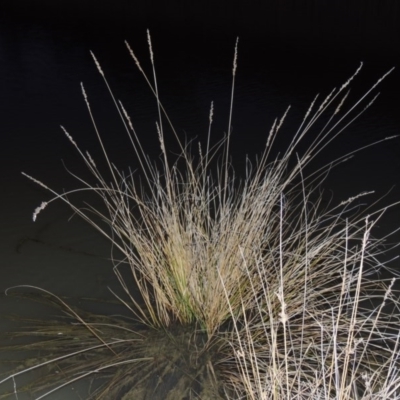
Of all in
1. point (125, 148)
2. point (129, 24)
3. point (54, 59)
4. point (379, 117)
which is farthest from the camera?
point (129, 24)

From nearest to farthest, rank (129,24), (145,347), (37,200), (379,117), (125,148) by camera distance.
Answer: (145,347) < (37,200) < (125,148) < (379,117) < (129,24)

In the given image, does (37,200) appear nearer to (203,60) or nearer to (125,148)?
(125,148)

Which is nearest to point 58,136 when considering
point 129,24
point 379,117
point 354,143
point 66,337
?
point 354,143

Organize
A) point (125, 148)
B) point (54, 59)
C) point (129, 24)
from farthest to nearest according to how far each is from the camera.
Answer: point (129, 24) < point (54, 59) < point (125, 148)

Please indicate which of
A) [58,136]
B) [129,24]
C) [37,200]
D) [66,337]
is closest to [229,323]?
[66,337]

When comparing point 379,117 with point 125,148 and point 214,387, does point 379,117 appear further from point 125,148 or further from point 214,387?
point 214,387

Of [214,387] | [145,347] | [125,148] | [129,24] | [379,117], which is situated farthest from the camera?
[129,24]

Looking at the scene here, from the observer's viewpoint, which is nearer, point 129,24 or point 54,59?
point 54,59

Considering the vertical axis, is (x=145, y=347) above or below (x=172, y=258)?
below

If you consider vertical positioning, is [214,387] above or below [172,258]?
below
